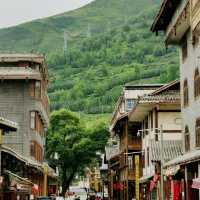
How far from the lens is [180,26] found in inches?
1556

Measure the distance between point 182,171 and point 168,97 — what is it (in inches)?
858

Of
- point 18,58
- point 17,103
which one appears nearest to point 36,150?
point 17,103

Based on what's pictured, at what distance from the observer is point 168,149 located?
55.4 meters

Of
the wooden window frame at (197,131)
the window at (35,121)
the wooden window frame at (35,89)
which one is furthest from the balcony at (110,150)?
the wooden window frame at (197,131)

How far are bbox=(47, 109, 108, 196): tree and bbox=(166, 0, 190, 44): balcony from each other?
7426cm

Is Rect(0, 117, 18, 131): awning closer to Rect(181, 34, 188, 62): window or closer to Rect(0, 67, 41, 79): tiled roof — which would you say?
Rect(181, 34, 188, 62): window

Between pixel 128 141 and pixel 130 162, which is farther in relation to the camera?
pixel 130 162

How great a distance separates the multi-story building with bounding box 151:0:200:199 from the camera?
37.1 m

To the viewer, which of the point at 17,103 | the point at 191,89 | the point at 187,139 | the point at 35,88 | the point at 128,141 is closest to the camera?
the point at 191,89

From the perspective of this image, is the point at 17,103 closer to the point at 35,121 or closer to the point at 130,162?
the point at 35,121

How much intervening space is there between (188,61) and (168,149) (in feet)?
48.9

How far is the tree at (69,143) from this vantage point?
117562mm

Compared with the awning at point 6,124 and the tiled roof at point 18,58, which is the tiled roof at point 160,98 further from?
the tiled roof at point 18,58

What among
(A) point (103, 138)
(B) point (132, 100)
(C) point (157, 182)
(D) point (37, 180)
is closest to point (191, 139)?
(C) point (157, 182)
